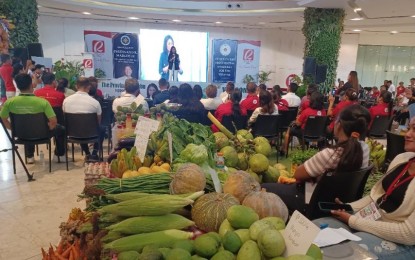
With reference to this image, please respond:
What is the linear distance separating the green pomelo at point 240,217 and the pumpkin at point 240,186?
0.95 ft

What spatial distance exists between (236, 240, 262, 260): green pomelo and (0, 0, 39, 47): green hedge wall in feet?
27.7

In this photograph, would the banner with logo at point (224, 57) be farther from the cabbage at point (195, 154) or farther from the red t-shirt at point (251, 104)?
the cabbage at point (195, 154)

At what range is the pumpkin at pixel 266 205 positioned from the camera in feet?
5.12

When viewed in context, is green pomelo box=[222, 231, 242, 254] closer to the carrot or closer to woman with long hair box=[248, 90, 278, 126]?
the carrot

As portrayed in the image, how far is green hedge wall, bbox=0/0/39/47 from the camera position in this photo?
7.88 metres

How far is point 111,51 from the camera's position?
12.4m

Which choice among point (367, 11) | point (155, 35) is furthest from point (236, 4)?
point (155, 35)

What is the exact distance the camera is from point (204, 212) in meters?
1.53

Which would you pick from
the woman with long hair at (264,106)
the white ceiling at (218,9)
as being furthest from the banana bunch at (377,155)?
the white ceiling at (218,9)

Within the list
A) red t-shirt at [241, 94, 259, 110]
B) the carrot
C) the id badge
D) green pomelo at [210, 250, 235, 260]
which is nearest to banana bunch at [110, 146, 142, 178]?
the carrot

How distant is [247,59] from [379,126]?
326 inches

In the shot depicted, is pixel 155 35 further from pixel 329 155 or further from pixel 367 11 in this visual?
pixel 329 155

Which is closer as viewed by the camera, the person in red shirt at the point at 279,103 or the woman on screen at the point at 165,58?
the person in red shirt at the point at 279,103

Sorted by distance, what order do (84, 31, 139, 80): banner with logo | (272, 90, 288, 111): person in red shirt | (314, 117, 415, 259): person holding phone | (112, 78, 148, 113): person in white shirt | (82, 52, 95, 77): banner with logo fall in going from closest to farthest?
(314, 117, 415, 259): person holding phone
(112, 78, 148, 113): person in white shirt
(272, 90, 288, 111): person in red shirt
(82, 52, 95, 77): banner with logo
(84, 31, 139, 80): banner with logo
